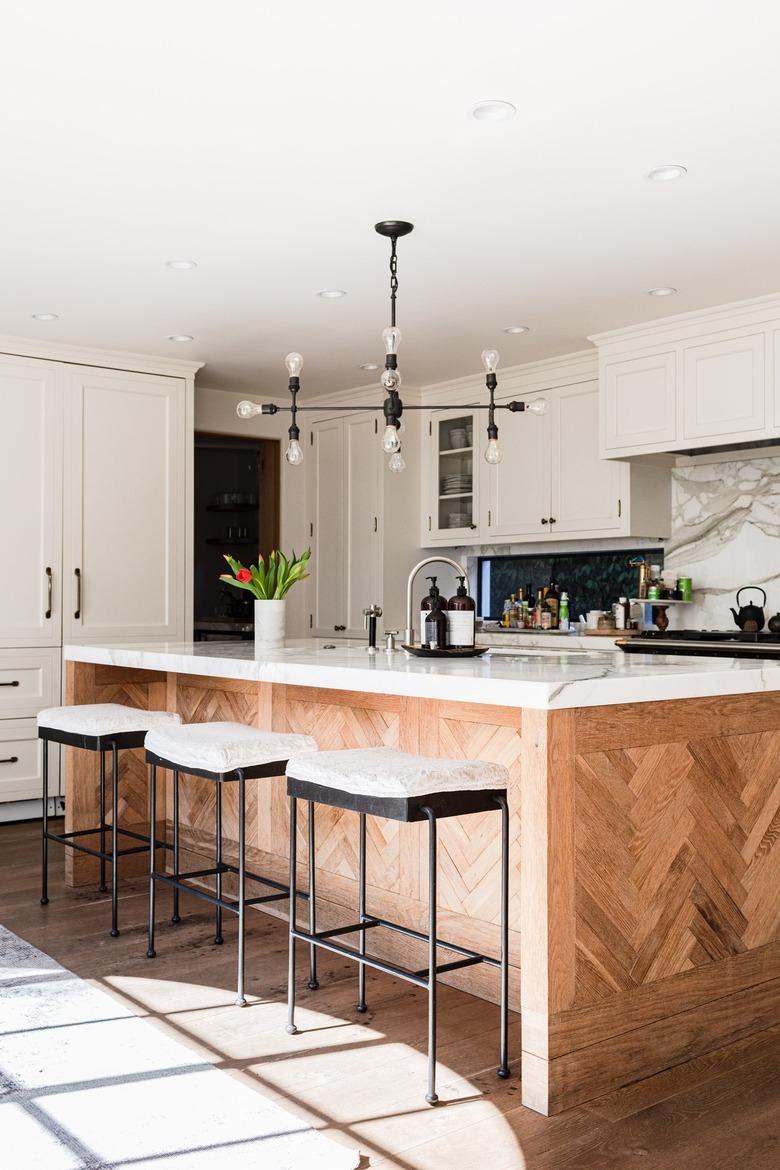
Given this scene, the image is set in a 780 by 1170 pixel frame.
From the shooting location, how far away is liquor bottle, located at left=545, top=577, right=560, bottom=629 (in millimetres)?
6062

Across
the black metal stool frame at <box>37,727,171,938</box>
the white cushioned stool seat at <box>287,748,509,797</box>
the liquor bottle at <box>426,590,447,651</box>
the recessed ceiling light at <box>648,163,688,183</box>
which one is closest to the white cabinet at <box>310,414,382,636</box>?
the black metal stool frame at <box>37,727,171,938</box>

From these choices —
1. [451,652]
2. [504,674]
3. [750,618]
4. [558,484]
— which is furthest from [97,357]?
[504,674]

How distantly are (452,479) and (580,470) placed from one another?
41.1 inches

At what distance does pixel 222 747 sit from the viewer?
2.87 metres

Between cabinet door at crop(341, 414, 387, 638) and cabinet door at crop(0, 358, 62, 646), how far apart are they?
1945 mm

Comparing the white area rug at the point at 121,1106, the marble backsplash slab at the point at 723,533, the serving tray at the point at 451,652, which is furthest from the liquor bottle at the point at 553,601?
the white area rug at the point at 121,1106

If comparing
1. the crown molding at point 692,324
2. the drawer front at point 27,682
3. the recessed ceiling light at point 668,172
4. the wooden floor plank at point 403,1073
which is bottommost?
the wooden floor plank at point 403,1073

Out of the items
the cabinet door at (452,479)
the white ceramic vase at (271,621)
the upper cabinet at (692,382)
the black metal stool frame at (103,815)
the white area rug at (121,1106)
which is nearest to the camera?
the white area rug at (121,1106)

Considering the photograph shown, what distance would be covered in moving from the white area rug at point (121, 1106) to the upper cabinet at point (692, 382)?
11.2 feet

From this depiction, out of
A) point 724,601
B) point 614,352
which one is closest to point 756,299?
point 614,352

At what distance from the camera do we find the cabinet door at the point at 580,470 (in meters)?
5.46

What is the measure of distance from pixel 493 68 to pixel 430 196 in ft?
2.66

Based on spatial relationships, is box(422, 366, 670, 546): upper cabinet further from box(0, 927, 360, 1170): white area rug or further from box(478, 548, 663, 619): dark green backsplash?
box(0, 927, 360, 1170): white area rug

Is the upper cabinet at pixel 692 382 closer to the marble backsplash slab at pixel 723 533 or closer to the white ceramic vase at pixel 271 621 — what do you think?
the marble backsplash slab at pixel 723 533
